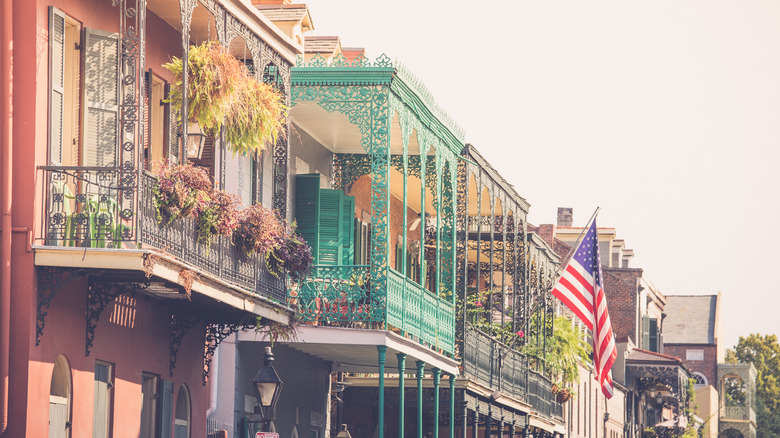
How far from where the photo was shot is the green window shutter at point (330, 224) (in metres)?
22.3

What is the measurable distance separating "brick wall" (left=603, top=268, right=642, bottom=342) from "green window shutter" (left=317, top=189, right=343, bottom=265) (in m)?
40.4

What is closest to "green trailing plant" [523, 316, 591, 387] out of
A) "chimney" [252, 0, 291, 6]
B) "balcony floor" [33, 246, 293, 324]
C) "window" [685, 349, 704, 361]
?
"chimney" [252, 0, 291, 6]

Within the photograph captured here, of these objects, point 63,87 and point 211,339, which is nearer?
point 63,87

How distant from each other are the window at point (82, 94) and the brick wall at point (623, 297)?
48.3 meters

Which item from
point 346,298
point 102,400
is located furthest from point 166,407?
point 346,298

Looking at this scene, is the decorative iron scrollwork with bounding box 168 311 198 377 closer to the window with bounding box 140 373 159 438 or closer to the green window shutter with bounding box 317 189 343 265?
the window with bounding box 140 373 159 438

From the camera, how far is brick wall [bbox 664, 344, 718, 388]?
91688 millimetres

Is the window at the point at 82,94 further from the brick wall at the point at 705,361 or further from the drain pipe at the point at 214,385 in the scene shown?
the brick wall at the point at 705,361

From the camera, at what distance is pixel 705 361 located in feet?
302

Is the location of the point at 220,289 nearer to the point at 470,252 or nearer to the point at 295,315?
the point at 295,315

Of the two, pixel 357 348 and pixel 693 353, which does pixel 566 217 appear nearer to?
pixel 693 353

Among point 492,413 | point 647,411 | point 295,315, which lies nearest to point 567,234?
point 647,411

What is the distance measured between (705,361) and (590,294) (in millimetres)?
67901

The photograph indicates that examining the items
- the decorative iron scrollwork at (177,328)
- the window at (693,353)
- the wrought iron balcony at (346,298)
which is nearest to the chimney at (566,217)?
the window at (693,353)
